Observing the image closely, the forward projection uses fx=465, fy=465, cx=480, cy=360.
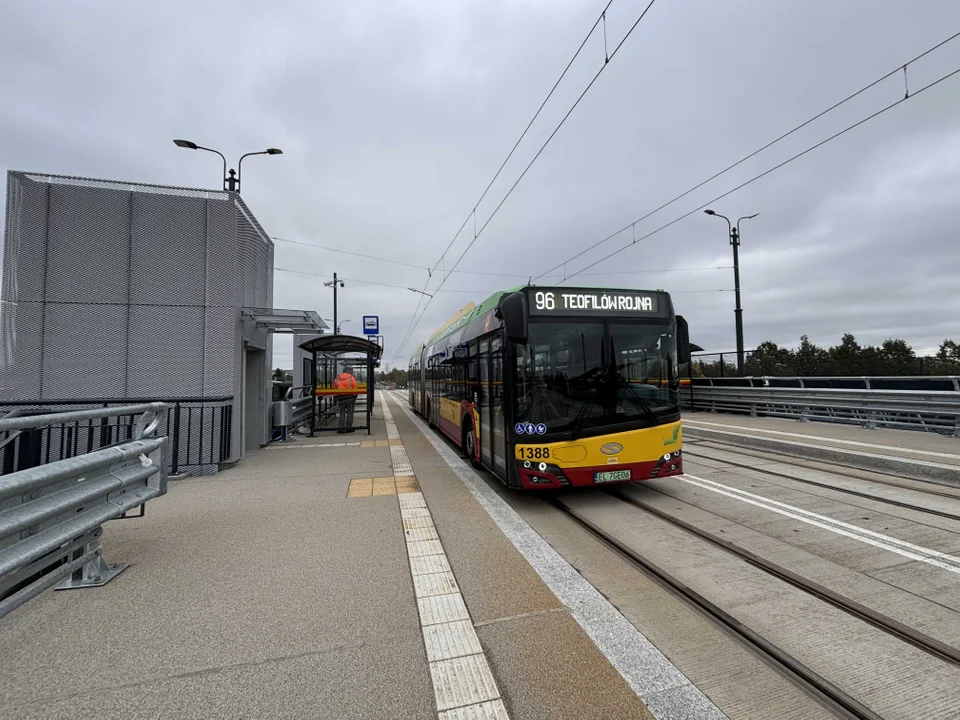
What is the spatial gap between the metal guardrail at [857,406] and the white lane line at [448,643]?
10755 mm

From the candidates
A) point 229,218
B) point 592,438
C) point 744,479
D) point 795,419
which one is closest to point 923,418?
point 795,419

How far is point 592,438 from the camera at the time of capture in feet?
18.5

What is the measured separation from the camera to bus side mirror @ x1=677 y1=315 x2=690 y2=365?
6484 millimetres

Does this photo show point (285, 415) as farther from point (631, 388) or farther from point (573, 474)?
point (631, 388)

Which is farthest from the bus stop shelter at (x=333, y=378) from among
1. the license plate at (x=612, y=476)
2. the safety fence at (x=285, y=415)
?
the license plate at (x=612, y=476)

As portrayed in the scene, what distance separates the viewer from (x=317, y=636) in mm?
2885

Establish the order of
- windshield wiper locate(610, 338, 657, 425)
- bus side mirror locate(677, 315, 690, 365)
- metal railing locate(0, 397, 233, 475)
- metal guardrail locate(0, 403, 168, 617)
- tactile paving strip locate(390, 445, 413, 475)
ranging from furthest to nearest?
1. tactile paving strip locate(390, 445, 413, 475)
2. metal railing locate(0, 397, 233, 475)
3. bus side mirror locate(677, 315, 690, 365)
4. windshield wiper locate(610, 338, 657, 425)
5. metal guardrail locate(0, 403, 168, 617)

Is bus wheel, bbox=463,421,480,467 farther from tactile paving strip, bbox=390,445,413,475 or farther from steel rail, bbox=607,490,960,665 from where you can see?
steel rail, bbox=607,490,960,665

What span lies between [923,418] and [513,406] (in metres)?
10.8

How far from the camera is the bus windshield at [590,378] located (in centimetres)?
567

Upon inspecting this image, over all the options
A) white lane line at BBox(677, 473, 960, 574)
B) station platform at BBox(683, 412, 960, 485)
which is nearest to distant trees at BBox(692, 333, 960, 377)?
station platform at BBox(683, 412, 960, 485)

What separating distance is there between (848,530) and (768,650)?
2.89m

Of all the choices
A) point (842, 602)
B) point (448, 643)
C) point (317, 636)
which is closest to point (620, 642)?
point (448, 643)

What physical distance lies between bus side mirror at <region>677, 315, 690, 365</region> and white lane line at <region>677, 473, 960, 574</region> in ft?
6.27
